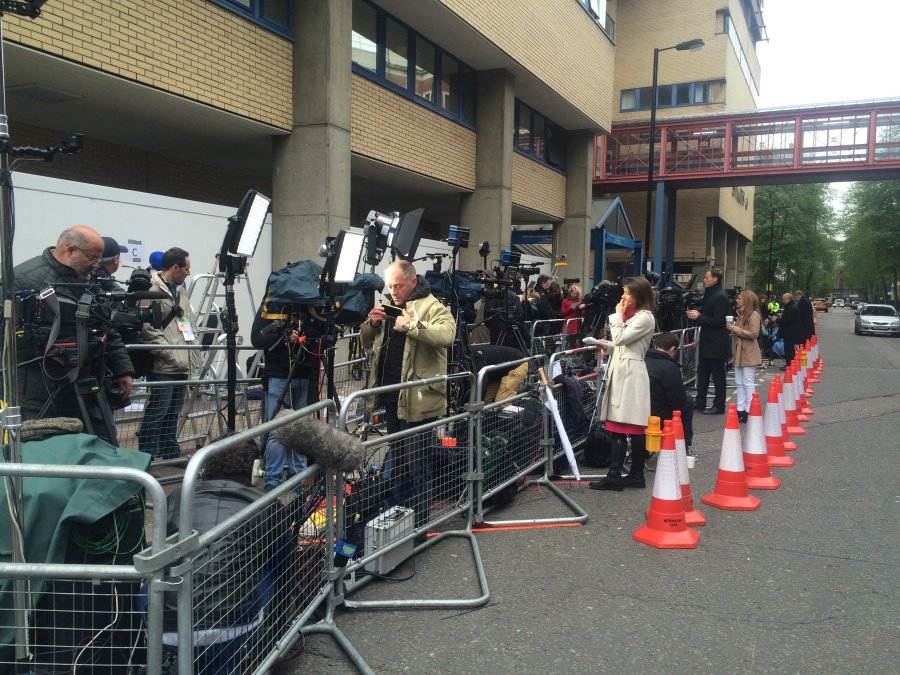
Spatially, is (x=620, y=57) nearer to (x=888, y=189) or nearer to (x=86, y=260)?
(x=888, y=189)

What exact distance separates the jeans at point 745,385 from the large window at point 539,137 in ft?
33.7

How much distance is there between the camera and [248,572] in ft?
→ 8.86

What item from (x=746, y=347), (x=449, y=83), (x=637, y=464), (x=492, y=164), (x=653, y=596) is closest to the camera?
(x=653, y=596)

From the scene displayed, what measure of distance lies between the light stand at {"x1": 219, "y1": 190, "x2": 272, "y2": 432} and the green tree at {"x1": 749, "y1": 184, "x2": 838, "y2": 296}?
47.6 metres

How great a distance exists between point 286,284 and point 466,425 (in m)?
1.63

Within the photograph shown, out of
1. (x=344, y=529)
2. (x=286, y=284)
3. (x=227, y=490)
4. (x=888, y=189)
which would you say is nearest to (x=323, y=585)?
(x=344, y=529)

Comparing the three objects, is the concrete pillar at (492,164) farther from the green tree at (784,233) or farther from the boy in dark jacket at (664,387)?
the green tree at (784,233)

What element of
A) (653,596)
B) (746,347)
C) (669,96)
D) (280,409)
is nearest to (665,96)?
(669,96)

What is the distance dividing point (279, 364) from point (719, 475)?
3.68 meters

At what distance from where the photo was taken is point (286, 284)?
488cm

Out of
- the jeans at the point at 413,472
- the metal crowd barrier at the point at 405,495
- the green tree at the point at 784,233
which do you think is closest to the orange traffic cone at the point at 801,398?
the metal crowd barrier at the point at 405,495

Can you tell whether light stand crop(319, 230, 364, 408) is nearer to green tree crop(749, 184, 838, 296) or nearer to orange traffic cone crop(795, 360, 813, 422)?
orange traffic cone crop(795, 360, 813, 422)

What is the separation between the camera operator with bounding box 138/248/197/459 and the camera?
5531 millimetres

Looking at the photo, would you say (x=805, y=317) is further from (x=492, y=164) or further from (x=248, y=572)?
(x=248, y=572)
